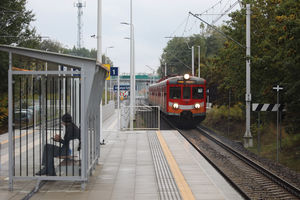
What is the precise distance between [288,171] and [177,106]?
1161 cm

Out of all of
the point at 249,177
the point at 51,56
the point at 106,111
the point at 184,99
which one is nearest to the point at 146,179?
the point at 249,177

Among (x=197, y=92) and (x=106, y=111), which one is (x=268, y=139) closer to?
(x=197, y=92)

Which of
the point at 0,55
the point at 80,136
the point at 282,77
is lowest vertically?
the point at 80,136

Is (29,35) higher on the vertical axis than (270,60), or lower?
higher

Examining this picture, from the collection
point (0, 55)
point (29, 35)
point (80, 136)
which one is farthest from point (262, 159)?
point (29, 35)

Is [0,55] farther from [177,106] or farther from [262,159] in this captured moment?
[262,159]

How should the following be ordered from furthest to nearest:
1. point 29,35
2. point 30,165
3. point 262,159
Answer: point 29,35, point 262,159, point 30,165

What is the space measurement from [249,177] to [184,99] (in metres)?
12.3

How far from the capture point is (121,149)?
48.4ft

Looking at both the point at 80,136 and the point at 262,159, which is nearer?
the point at 80,136

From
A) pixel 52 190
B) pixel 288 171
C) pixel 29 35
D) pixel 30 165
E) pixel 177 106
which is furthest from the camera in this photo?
pixel 29 35

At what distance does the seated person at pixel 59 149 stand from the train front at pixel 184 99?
47.1 feet

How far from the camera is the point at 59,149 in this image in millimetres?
8648

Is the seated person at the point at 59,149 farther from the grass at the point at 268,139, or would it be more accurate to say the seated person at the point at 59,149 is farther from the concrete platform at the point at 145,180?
the grass at the point at 268,139
